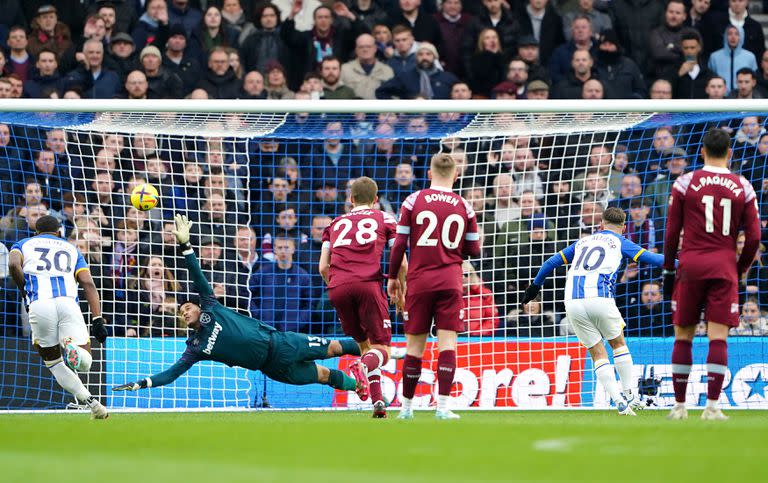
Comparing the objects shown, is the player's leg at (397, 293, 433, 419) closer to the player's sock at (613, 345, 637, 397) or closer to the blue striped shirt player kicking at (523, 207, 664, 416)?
the blue striped shirt player kicking at (523, 207, 664, 416)

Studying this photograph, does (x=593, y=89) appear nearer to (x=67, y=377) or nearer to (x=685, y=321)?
(x=685, y=321)

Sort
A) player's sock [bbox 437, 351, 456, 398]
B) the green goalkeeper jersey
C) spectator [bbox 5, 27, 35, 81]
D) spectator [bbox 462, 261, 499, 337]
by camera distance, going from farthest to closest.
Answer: spectator [bbox 5, 27, 35, 81] → spectator [bbox 462, 261, 499, 337] → the green goalkeeper jersey → player's sock [bbox 437, 351, 456, 398]

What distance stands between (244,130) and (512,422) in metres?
5.39

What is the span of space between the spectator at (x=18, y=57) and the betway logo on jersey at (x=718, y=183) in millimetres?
10068

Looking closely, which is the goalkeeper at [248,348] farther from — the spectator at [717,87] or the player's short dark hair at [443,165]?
the spectator at [717,87]

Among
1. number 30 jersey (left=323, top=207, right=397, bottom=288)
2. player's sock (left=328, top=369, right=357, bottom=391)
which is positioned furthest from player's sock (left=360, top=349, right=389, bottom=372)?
player's sock (left=328, top=369, right=357, bottom=391)

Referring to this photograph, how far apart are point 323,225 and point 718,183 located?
625 centimetres

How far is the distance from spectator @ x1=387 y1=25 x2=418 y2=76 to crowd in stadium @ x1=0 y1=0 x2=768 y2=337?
0.08 feet

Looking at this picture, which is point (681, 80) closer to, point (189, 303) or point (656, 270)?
point (656, 270)

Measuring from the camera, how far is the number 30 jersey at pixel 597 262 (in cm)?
1163

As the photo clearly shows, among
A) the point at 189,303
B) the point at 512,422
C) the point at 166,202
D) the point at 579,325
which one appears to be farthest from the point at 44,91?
the point at 512,422

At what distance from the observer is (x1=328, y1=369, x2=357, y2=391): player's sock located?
12.5 metres

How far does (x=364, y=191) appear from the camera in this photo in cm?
1109

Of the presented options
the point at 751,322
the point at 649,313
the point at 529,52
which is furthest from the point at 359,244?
the point at 529,52
